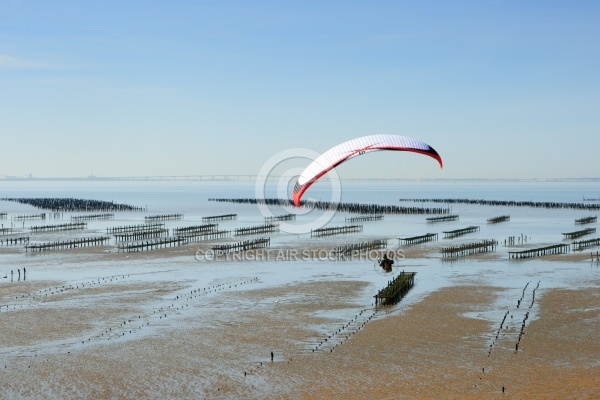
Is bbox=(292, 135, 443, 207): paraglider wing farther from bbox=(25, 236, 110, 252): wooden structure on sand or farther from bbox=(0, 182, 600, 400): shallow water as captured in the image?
bbox=(25, 236, 110, 252): wooden structure on sand

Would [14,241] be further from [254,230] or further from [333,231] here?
[333,231]

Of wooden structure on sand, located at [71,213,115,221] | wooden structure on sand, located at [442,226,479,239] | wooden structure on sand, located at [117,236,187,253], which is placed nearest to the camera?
wooden structure on sand, located at [117,236,187,253]

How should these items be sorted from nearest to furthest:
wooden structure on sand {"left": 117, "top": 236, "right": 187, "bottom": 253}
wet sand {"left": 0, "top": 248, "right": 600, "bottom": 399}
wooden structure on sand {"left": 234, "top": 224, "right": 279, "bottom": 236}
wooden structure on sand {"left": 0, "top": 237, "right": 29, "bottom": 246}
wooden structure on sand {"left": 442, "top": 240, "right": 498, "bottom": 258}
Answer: wet sand {"left": 0, "top": 248, "right": 600, "bottom": 399} → wooden structure on sand {"left": 442, "top": 240, "right": 498, "bottom": 258} → wooden structure on sand {"left": 117, "top": 236, "right": 187, "bottom": 253} → wooden structure on sand {"left": 0, "top": 237, "right": 29, "bottom": 246} → wooden structure on sand {"left": 234, "top": 224, "right": 279, "bottom": 236}

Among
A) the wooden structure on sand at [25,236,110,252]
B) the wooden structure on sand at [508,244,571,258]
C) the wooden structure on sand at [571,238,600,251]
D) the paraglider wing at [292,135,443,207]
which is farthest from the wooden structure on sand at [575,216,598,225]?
the paraglider wing at [292,135,443,207]

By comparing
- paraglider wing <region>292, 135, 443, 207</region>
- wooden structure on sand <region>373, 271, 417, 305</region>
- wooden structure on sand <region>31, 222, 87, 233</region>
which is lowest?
wooden structure on sand <region>373, 271, 417, 305</region>

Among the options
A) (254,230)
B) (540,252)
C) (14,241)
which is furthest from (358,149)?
(254,230)

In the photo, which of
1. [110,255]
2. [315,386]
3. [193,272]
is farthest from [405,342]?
[110,255]
